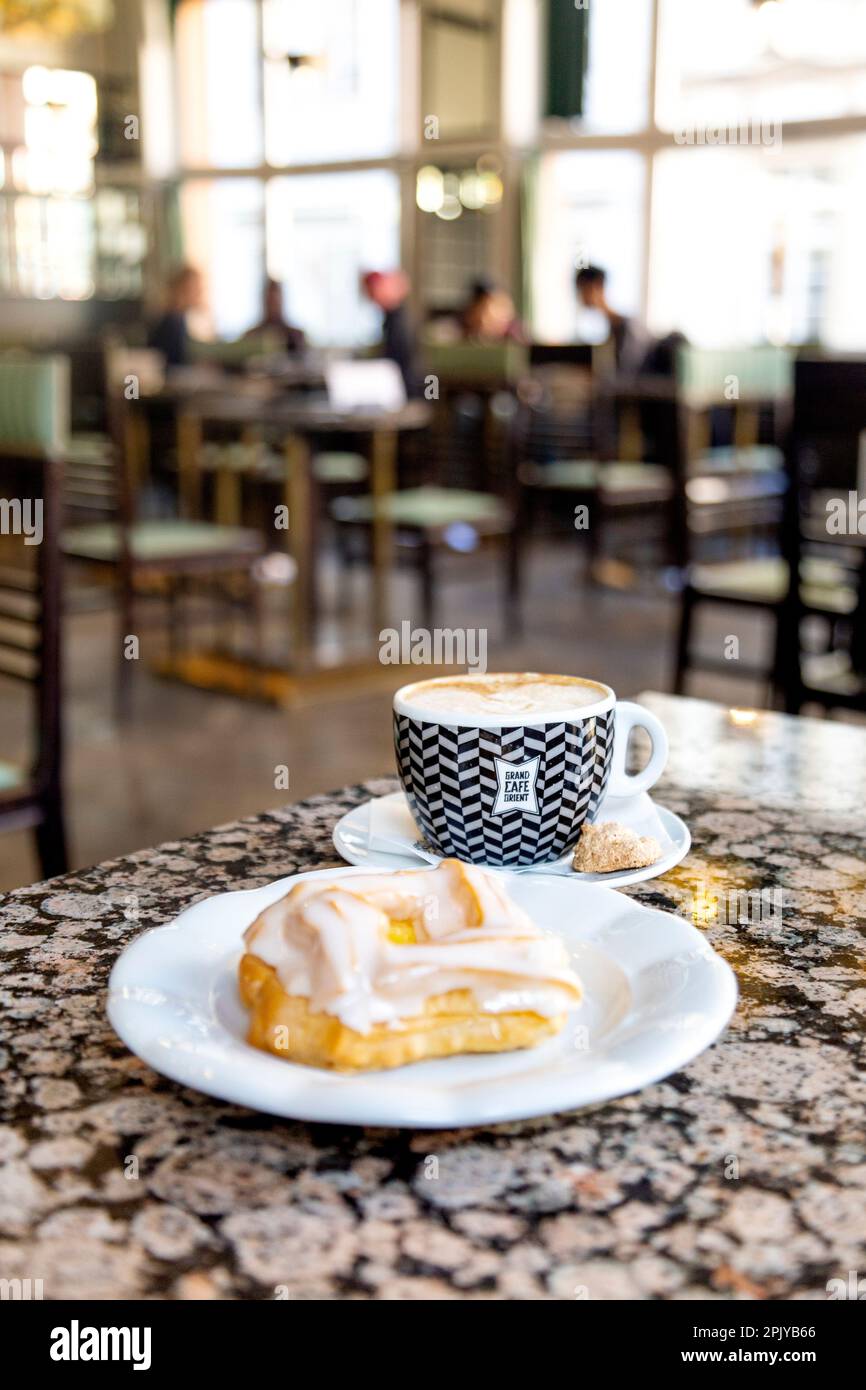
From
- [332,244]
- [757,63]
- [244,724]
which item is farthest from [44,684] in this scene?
[332,244]

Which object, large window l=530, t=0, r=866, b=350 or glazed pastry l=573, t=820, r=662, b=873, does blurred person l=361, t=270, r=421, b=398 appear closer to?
large window l=530, t=0, r=866, b=350

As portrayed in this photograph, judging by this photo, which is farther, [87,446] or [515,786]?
[87,446]

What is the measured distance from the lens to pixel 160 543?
397cm

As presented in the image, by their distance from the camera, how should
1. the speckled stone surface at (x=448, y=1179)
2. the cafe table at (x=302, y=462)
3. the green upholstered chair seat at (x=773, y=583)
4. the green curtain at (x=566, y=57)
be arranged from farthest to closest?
the green curtain at (x=566, y=57) < the cafe table at (x=302, y=462) < the green upholstered chair seat at (x=773, y=583) < the speckled stone surface at (x=448, y=1179)

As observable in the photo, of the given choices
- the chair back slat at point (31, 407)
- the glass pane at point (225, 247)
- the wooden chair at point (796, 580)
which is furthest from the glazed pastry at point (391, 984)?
the glass pane at point (225, 247)

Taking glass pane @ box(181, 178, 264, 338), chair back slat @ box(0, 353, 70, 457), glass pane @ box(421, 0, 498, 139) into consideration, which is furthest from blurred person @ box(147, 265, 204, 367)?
chair back slat @ box(0, 353, 70, 457)

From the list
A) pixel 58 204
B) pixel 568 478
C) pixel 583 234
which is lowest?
pixel 568 478

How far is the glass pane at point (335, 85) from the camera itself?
29.1 feet

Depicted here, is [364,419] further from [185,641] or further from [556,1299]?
[556,1299]

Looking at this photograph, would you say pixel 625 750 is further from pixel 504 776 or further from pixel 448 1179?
pixel 448 1179

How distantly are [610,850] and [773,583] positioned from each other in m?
2.39

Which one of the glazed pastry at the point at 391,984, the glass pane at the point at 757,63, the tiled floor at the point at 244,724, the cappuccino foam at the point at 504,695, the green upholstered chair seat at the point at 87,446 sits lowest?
the tiled floor at the point at 244,724

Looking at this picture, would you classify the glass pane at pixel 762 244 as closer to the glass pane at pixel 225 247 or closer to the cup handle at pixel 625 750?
the glass pane at pixel 225 247

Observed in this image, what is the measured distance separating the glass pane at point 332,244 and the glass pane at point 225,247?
0.97ft
